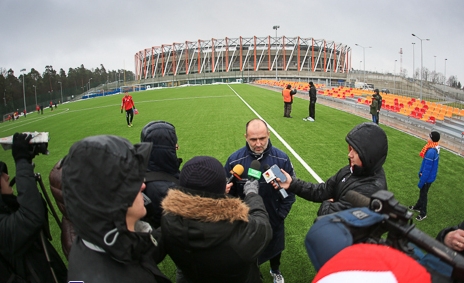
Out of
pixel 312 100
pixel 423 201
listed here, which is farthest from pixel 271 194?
pixel 312 100

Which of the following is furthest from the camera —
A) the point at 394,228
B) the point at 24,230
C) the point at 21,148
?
the point at 21,148

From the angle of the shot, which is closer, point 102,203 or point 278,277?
point 102,203

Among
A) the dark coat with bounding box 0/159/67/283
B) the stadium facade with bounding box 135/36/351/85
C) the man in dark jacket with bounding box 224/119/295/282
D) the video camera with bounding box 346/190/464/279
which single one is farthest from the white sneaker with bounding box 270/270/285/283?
the stadium facade with bounding box 135/36/351/85

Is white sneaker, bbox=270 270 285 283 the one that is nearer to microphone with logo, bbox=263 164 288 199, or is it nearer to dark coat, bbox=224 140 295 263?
dark coat, bbox=224 140 295 263

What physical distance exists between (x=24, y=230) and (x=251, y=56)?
106847 millimetres

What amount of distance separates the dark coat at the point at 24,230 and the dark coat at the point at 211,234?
1086 millimetres

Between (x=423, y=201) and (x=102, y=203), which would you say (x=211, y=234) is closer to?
(x=102, y=203)

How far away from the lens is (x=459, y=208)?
19.0 ft

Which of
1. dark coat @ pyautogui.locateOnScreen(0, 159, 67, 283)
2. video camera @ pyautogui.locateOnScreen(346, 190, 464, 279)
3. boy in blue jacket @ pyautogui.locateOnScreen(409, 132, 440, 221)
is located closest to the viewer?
video camera @ pyautogui.locateOnScreen(346, 190, 464, 279)

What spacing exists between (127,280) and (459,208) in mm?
6646

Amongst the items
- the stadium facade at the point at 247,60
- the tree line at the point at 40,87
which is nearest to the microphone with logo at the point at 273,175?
the tree line at the point at 40,87

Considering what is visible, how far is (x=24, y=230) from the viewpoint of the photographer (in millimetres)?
2211

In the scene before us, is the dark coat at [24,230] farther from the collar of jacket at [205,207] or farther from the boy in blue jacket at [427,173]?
the boy in blue jacket at [427,173]

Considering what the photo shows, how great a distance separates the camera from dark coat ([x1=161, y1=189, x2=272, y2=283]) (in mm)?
1832
